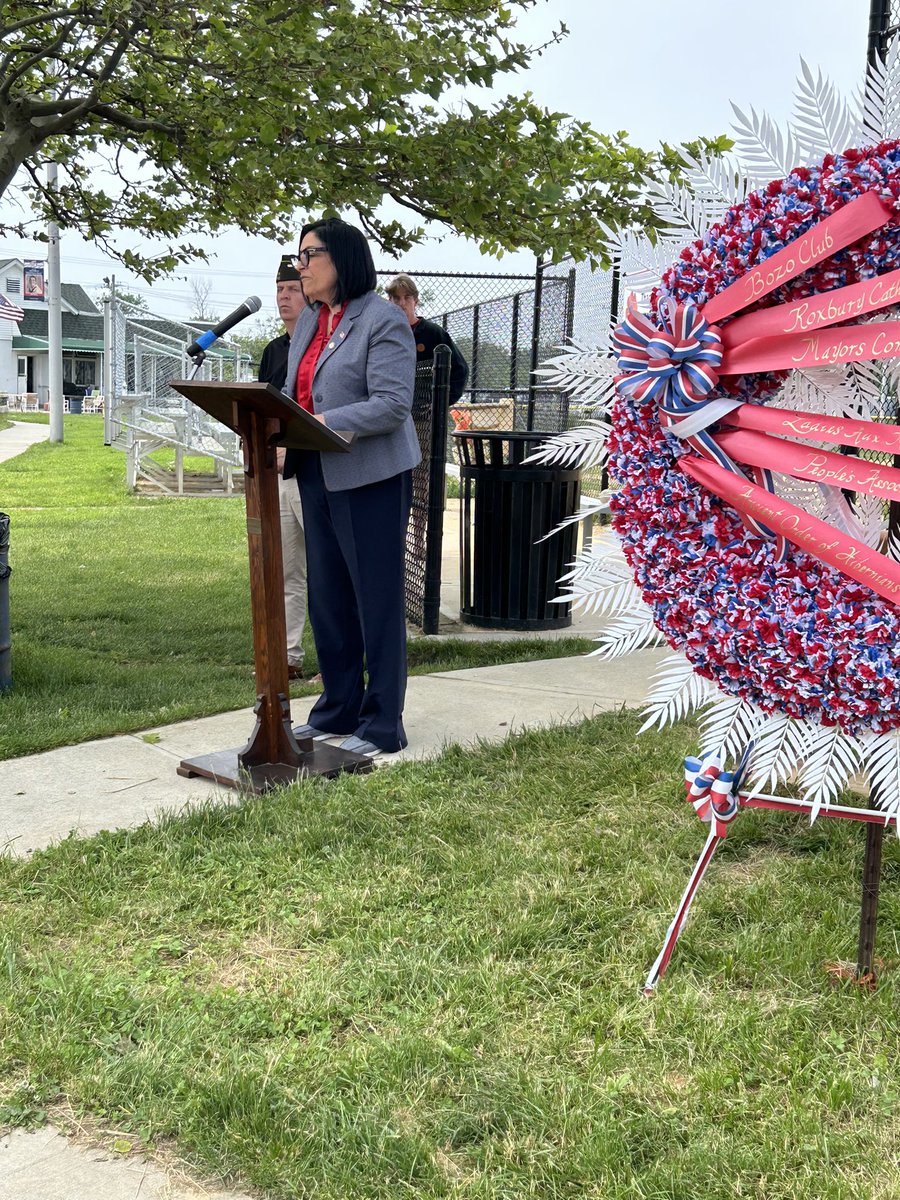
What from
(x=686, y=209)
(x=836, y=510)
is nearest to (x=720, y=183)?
(x=686, y=209)

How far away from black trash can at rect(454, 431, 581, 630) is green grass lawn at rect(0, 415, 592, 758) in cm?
41

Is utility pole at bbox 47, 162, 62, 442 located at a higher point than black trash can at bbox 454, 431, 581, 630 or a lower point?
higher

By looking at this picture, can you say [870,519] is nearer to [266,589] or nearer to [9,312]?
[266,589]

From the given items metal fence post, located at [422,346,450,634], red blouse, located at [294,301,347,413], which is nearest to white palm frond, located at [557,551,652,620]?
red blouse, located at [294,301,347,413]

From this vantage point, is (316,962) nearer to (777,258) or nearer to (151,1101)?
(151,1101)

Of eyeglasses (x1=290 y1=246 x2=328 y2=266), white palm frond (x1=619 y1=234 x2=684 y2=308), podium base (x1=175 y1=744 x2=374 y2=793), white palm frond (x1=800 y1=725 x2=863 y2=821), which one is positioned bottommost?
podium base (x1=175 y1=744 x2=374 y2=793)

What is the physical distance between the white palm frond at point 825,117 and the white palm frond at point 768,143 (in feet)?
0.18

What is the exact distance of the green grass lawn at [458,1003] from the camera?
2189mm

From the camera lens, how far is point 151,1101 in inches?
91.8

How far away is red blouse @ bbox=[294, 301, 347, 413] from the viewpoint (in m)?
4.52

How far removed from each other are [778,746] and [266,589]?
2.08m

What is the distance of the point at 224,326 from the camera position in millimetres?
4059

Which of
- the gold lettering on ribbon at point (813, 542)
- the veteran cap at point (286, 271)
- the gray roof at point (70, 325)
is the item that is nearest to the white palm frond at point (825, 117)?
the gold lettering on ribbon at point (813, 542)

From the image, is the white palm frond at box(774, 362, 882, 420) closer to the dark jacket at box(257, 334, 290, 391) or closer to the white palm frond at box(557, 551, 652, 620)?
the white palm frond at box(557, 551, 652, 620)
